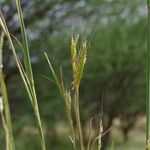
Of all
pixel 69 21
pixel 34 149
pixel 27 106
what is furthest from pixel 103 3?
pixel 34 149

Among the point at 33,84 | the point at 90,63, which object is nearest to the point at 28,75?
the point at 33,84

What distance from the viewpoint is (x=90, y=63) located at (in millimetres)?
8070

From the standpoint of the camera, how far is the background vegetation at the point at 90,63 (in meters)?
5.42

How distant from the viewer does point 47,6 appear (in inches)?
206

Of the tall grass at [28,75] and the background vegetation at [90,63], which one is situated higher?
the tall grass at [28,75]

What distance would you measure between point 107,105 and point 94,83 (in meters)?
0.57

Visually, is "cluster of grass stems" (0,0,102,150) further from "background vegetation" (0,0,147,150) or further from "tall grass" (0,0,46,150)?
"background vegetation" (0,0,147,150)

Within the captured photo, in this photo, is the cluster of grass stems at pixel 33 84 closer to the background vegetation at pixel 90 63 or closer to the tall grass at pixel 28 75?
the tall grass at pixel 28 75

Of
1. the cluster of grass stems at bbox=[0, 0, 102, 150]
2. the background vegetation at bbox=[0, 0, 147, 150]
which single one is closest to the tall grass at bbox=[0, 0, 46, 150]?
the cluster of grass stems at bbox=[0, 0, 102, 150]

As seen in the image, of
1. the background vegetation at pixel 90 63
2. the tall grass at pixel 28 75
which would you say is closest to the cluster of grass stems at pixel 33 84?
the tall grass at pixel 28 75

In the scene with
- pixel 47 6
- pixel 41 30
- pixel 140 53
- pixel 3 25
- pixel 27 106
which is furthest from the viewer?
pixel 140 53

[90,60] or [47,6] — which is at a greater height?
[47,6]

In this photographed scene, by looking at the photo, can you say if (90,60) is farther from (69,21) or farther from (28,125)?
(69,21)

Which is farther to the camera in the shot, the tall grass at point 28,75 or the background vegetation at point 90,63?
the background vegetation at point 90,63
